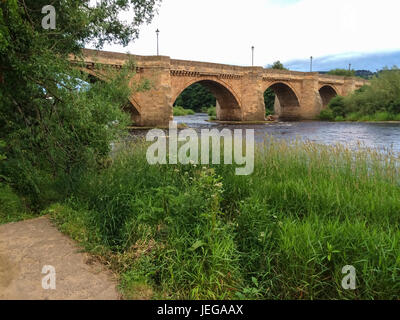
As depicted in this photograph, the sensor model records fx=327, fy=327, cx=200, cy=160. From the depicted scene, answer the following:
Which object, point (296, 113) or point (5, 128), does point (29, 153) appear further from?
point (296, 113)

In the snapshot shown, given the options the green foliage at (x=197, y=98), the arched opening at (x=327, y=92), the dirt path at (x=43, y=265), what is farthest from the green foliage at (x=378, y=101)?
the green foliage at (x=197, y=98)

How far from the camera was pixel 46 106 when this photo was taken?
17.6 feet

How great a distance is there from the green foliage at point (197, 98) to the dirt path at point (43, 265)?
73.0 m

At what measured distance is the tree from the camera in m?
4.40

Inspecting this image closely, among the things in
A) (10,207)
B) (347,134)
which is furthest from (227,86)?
(10,207)

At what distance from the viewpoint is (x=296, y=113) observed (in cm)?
4500

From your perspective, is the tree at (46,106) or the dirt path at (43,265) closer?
the dirt path at (43,265)

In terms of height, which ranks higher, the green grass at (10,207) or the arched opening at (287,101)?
the arched opening at (287,101)

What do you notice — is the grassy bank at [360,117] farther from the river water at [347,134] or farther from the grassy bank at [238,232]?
the grassy bank at [238,232]

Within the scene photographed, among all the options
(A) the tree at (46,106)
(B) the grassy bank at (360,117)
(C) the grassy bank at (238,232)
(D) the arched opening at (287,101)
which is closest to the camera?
(C) the grassy bank at (238,232)

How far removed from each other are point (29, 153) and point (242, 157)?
3619 millimetres

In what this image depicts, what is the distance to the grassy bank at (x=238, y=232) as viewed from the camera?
3.01 metres

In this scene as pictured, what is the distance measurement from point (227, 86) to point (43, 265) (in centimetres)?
3257

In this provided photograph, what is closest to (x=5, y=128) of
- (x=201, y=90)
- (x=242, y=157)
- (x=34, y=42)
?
(x=34, y=42)
